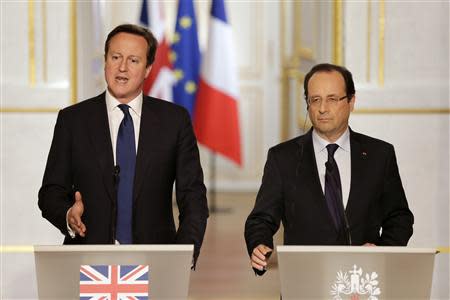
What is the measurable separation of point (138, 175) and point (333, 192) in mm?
665

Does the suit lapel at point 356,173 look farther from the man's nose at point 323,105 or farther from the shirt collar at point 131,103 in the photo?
the shirt collar at point 131,103

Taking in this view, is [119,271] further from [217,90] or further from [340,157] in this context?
[217,90]

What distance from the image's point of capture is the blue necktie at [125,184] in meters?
3.26

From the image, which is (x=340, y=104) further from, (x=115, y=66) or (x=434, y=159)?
(x=434, y=159)

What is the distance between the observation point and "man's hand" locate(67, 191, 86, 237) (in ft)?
9.95

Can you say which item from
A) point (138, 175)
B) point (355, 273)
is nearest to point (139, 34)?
point (138, 175)

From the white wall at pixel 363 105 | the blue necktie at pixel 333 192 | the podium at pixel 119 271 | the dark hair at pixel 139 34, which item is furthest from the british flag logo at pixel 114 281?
the white wall at pixel 363 105

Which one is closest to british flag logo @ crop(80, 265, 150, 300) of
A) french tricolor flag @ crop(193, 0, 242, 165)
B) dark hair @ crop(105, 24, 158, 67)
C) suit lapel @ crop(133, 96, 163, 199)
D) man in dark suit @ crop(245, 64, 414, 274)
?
man in dark suit @ crop(245, 64, 414, 274)

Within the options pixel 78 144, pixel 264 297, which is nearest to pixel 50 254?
pixel 78 144

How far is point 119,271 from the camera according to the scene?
259 cm

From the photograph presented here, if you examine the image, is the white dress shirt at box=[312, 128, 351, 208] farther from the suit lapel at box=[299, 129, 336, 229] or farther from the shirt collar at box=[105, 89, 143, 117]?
the shirt collar at box=[105, 89, 143, 117]

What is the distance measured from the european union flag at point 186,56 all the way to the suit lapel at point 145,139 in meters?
6.90

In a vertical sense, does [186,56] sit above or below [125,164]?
above

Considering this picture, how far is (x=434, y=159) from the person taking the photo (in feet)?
17.2
